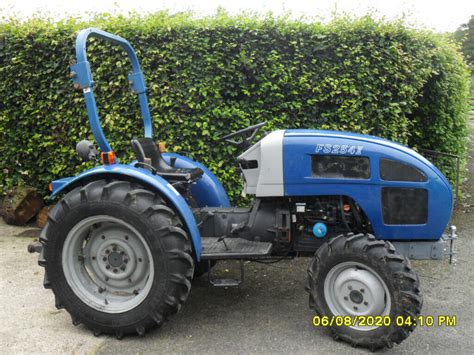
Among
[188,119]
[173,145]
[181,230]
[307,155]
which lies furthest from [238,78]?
[181,230]

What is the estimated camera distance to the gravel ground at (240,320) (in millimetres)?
3020

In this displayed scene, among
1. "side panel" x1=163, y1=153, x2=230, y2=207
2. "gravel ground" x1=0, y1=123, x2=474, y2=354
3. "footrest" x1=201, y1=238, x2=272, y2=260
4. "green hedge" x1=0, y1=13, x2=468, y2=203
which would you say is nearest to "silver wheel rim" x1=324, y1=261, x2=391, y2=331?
"gravel ground" x1=0, y1=123, x2=474, y2=354

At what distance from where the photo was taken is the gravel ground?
3020 millimetres

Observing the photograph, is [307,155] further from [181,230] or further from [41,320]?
[41,320]

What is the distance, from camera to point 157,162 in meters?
3.82

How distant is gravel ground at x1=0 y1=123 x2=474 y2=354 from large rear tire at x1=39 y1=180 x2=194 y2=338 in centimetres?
18

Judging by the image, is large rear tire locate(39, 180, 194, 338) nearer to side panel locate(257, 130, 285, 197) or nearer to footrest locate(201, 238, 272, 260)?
footrest locate(201, 238, 272, 260)

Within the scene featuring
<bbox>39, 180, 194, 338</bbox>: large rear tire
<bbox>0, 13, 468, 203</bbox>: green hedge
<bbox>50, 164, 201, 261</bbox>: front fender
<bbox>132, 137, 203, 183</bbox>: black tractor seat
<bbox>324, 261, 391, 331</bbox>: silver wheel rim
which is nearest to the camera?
<bbox>324, 261, 391, 331</bbox>: silver wheel rim

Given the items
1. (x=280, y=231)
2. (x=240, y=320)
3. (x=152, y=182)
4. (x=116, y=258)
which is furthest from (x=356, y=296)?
(x=116, y=258)

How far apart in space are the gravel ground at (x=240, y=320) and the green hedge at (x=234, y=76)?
164 cm

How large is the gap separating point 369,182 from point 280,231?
737 mm

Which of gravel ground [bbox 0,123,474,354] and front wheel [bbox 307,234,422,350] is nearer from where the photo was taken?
front wheel [bbox 307,234,422,350]

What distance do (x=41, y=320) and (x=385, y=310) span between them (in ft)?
8.12
